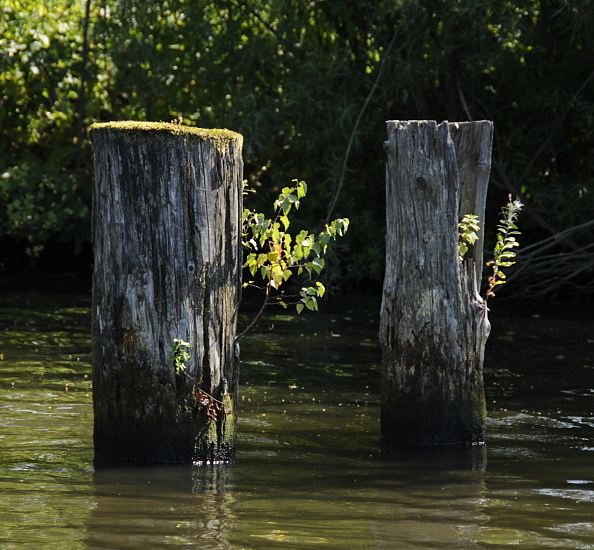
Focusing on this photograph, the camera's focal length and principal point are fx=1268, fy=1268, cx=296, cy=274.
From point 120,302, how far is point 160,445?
0.75 m

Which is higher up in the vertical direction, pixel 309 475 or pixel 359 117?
pixel 359 117

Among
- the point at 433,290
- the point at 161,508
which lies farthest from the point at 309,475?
the point at 433,290

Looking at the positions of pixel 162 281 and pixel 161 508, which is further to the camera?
pixel 162 281

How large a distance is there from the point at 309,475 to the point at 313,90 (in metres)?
8.38

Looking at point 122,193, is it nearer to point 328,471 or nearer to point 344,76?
point 328,471

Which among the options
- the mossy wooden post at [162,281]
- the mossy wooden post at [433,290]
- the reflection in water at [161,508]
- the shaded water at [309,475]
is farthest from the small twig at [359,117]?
the reflection in water at [161,508]

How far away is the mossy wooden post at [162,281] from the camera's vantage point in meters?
6.04

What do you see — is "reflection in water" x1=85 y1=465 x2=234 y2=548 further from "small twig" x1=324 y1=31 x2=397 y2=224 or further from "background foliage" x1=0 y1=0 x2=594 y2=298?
"background foliage" x1=0 y1=0 x2=594 y2=298

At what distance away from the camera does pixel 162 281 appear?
20.0 feet

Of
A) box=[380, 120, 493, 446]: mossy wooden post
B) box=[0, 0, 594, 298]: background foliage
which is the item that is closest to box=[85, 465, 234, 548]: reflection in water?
box=[380, 120, 493, 446]: mossy wooden post

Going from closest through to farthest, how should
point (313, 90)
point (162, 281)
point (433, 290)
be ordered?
point (162, 281) → point (433, 290) → point (313, 90)

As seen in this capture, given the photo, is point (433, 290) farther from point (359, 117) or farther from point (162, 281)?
point (359, 117)

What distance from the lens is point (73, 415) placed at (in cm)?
781

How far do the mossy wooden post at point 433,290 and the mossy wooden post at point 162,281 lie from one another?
3.47 ft
